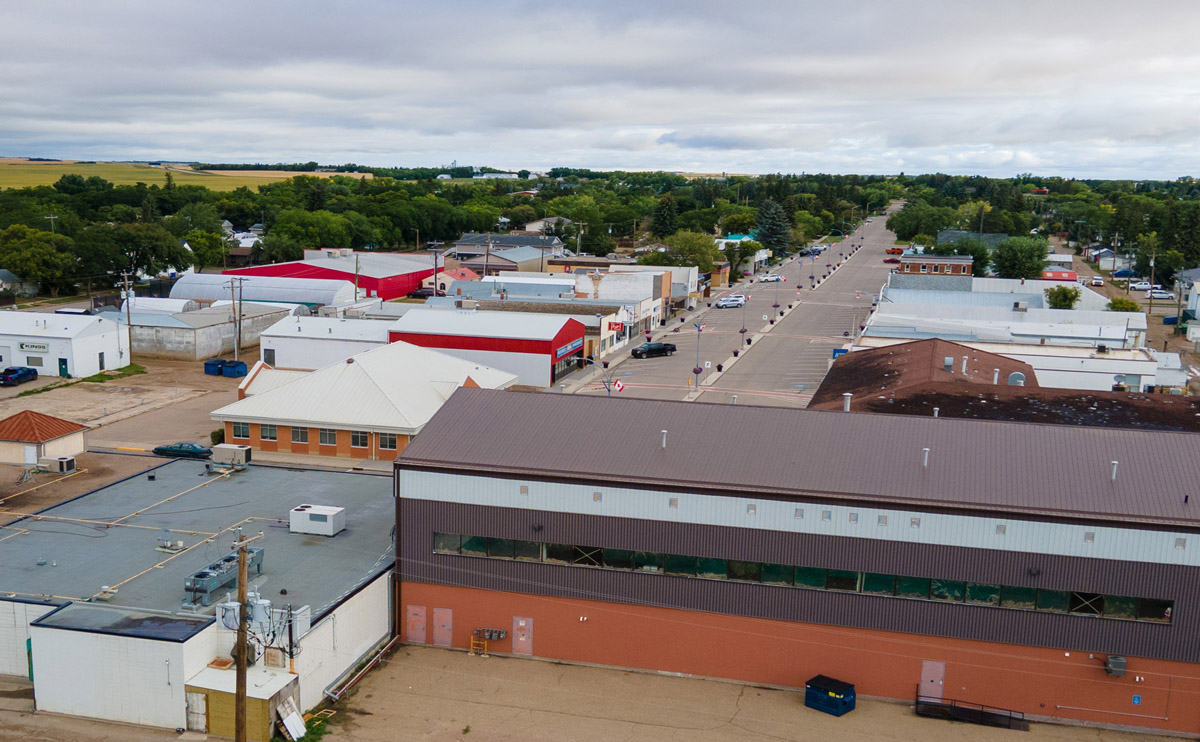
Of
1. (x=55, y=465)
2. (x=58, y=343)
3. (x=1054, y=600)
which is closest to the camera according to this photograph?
(x=1054, y=600)

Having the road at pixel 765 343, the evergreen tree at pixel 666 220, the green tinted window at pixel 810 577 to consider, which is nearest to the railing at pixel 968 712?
the green tinted window at pixel 810 577

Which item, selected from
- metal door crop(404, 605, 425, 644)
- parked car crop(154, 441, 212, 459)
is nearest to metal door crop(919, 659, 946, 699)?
metal door crop(404, 605, 425, 644)

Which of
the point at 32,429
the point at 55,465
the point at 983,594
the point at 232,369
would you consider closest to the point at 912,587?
the point at 983,594

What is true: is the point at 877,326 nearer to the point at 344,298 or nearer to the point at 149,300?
the point at 344,298

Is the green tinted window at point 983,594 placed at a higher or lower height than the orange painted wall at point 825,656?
higher

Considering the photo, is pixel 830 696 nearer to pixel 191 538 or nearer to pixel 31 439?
pixel 191 538

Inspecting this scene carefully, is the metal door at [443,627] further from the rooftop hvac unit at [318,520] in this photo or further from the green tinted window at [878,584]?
the green tinted window at [878,584]

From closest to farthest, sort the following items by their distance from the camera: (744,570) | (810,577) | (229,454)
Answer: (810,577)
(744,570)
(229,454)
